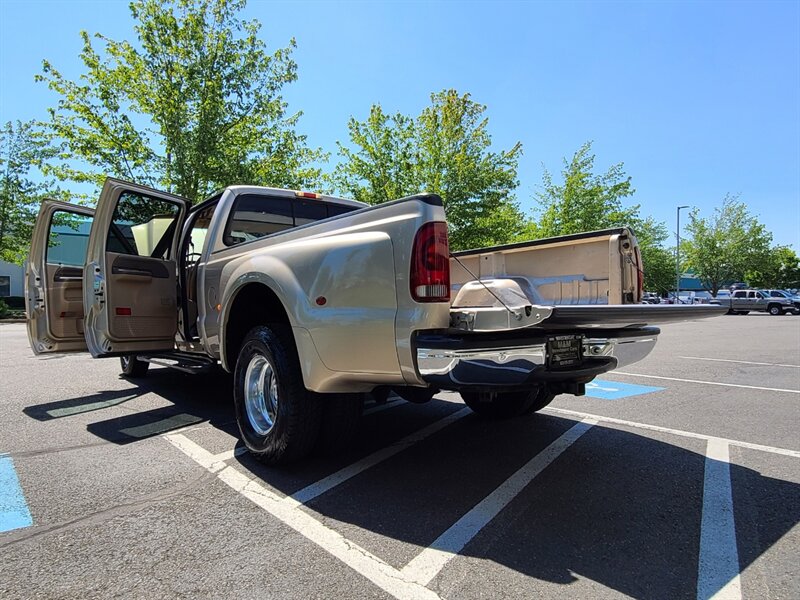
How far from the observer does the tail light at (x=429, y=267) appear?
264cm

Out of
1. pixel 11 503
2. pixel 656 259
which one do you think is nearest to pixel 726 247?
pixel 656 259

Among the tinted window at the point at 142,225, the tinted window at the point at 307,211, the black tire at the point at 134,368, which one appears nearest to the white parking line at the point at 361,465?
the tinted window at the point at 307,211

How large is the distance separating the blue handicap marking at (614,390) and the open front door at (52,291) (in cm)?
660

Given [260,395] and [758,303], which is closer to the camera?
[260,395]

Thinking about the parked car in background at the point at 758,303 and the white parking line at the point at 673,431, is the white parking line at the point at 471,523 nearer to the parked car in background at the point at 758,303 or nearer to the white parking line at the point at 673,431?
the white parking line at the point at 673,431

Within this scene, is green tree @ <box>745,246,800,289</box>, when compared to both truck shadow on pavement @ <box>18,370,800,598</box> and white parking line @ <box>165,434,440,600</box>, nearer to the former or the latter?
truck shadow on pavement @ <box>18,370,800,598</box>

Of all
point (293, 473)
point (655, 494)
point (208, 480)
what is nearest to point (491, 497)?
point (655, 494)

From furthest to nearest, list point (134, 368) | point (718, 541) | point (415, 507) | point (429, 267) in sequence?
point (134, 368)
point (415, 507)
point (429, 267)
point (718, 541)

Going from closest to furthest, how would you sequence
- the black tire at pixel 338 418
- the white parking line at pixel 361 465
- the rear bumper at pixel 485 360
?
1. the rear bumper at pixel 485 360
2. the white parking line at pixel 361 465
3. the black tire at pixel 338 418

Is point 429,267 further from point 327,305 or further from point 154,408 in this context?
point 154,408

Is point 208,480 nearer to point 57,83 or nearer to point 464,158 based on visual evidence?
point 57,83

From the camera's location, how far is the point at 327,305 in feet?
9.97

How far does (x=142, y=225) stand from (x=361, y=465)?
4185 mm

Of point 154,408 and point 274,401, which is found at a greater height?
point 274,401
